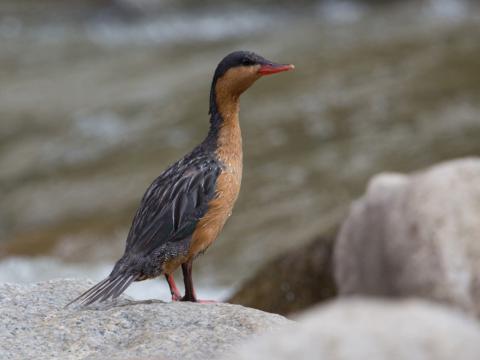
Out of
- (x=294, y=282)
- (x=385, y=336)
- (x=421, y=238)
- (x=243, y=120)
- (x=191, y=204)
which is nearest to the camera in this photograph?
(x=385, y=336)

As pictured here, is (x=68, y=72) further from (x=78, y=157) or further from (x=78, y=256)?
(x=78, y=256)

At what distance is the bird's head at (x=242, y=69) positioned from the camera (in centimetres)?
605

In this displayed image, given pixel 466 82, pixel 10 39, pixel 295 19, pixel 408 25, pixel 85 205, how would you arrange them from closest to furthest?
pixel 85 205 < pixel 466 82 < pixel 408 25 < pixel 295 19 < pixel 10 39

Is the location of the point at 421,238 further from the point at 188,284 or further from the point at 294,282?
the point at 294,282

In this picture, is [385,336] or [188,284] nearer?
[385,336]

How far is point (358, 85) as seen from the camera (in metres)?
17.8

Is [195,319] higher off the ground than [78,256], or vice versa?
[78,256]

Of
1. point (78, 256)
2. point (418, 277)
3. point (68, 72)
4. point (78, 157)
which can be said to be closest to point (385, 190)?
point (418, 277)

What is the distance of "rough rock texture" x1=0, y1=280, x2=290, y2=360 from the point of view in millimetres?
4805

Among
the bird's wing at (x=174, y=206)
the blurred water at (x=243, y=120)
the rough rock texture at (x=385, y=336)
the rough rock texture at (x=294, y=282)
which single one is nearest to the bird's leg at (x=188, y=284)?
the bird's wing at (x=174, y=206)

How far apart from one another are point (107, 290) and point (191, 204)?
751 millimetres

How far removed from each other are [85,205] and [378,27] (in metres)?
9.83

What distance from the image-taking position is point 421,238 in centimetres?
674

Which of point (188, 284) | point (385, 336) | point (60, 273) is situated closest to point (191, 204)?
point (188, 284)
